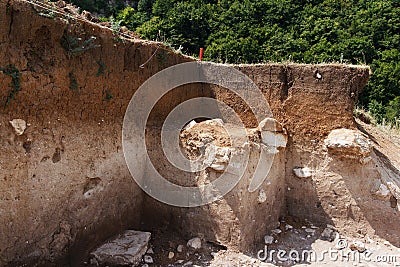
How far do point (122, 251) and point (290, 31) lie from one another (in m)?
16.3

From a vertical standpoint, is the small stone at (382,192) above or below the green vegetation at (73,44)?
below

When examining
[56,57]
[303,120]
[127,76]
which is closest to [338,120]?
[303,120]

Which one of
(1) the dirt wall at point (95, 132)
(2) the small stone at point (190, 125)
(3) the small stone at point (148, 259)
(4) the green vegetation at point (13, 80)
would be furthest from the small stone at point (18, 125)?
(2) the small stone at point (190, 125)

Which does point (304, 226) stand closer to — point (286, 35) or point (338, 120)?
point (338, 120)

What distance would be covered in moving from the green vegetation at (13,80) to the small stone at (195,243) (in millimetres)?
2597

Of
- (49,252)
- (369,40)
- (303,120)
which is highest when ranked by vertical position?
(369,40)

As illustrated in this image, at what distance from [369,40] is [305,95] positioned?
13.2 m

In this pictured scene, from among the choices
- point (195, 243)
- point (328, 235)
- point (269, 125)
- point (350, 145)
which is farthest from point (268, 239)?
point (350, 145)

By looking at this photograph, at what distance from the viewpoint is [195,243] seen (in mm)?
4254

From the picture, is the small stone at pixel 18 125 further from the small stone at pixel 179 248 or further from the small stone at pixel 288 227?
the small stone at pixel 288 227

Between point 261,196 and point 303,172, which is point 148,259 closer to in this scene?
point 261,196

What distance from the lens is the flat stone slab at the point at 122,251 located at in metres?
3.70

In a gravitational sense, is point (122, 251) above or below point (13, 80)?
below

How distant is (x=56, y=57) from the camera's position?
11.3 feet
